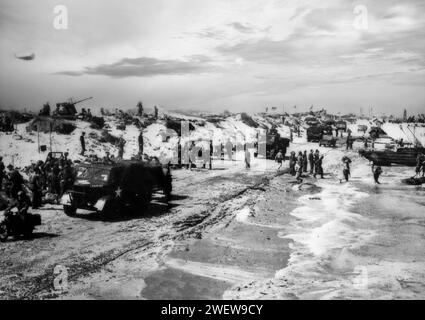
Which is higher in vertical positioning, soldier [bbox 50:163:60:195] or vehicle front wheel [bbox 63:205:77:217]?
soldier [bbox 50:163:60:195]

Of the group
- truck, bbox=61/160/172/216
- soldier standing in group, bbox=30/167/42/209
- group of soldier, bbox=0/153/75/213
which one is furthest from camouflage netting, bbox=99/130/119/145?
truck, bbox=61/160/172/216

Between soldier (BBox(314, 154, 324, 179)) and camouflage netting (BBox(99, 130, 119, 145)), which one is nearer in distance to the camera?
soldier (BBox(314, 154, 324, 179))

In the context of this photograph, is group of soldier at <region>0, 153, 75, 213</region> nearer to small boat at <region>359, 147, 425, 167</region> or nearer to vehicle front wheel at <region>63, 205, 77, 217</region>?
vehicle front wheel at <region>63, 205, 77, 217</region>

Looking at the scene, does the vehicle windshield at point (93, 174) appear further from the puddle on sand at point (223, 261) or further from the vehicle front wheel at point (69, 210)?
the puddle on sand at point (223, 261)

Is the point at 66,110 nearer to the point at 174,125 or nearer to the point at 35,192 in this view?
the point at 174,125

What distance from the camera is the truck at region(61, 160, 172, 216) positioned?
12367 millimetres

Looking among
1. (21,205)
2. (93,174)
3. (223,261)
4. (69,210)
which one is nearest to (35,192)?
(69,210)

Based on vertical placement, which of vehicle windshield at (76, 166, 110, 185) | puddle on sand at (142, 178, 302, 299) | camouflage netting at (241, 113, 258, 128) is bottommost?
puddle on sand at (142, 178, 302, 299)

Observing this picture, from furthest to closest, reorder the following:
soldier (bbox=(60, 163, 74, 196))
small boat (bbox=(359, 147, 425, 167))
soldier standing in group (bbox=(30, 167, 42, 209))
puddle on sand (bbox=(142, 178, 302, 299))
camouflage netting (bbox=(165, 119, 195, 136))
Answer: camouflage netting (bbox=(165, 119, 195, 136))
small boat (bbox=(359, 147, 425, 167))
soldier (bbox=(60, 163, 74, 196))
soldier standing in group (bbox=(30, 167, 42, 209))
puddle on sand (bbox=(142, 178, 302, 299))

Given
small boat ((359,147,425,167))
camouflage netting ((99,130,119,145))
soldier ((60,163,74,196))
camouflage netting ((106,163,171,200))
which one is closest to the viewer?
camouflage netting ((106,163,171,200))

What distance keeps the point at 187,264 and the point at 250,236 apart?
2892mm

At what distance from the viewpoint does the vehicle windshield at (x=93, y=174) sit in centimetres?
1257

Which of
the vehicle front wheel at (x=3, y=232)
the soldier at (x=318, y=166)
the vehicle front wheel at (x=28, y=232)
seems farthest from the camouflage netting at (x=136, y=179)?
the soldier at (x=318, y=166)

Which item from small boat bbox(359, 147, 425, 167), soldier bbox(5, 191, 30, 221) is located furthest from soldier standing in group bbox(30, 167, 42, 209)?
small boat bbox(359, 147, 425, 167)
